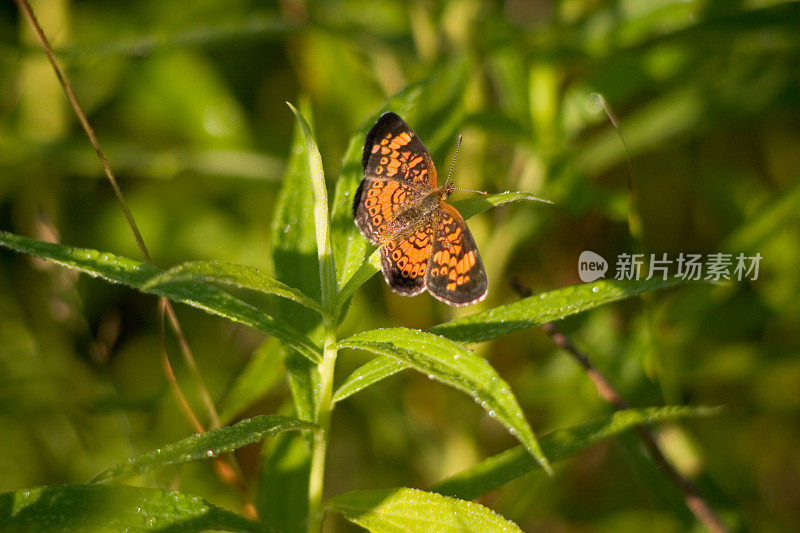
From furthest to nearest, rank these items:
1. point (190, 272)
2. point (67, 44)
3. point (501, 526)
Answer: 1. point (67, 44)
2. point (501, 526)
3. point (190, 272)

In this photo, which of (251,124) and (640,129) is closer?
(640,129)

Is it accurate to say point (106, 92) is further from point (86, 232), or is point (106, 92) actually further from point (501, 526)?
point (501, 526)

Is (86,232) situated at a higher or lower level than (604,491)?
higher

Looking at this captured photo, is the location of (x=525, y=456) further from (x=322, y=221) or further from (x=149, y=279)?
(x=149, y=279)

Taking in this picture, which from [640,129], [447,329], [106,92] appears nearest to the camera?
[447,329]

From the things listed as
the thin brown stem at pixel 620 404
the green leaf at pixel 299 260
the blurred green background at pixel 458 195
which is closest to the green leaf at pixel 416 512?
the green leaf at pixel 299 260

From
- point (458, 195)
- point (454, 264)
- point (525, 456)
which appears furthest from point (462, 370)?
point (458, 195)

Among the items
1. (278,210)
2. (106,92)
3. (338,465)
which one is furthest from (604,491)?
(106,92)
